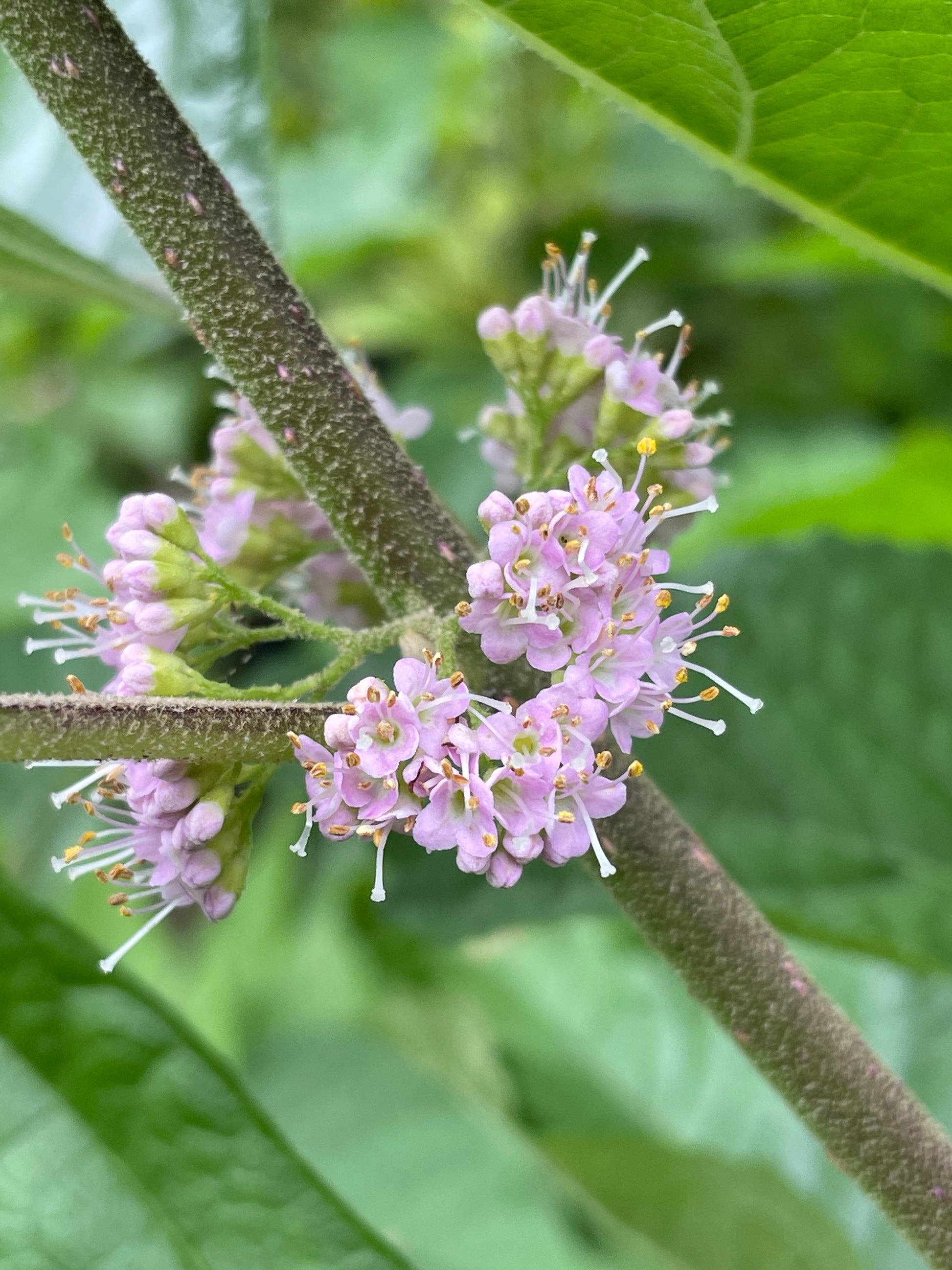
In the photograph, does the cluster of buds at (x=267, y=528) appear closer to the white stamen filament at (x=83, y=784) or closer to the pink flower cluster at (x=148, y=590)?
the pink flower cluster at (x=148, y=590)

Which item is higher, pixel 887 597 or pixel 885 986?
pixel 887 597

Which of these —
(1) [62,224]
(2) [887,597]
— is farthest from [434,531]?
(1) [62,224]

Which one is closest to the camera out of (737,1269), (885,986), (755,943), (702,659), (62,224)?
(755,943)

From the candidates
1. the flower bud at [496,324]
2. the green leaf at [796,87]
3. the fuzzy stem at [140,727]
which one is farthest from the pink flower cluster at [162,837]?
the green leaf at [796,87]

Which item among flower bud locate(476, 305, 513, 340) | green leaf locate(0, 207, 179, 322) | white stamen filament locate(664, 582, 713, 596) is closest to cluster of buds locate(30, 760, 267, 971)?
white stamen filament locate(664, 582, 713, 596)

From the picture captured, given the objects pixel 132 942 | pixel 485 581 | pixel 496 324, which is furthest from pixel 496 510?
pixel 132 942

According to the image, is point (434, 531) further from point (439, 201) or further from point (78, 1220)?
point (439, 201)

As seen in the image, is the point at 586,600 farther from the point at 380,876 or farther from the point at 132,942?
the point at 132,942
